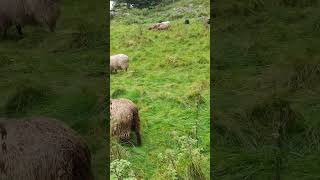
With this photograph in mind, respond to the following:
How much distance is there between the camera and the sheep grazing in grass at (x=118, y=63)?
1343 cm

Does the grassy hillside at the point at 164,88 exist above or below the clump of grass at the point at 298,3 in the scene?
below

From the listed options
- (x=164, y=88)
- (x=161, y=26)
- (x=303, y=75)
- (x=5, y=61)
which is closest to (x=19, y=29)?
(x=5, y=61)

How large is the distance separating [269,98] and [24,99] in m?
4.36

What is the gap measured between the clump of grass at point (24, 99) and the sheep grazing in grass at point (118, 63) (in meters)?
3.09

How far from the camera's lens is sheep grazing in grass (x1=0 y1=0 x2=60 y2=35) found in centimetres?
1628

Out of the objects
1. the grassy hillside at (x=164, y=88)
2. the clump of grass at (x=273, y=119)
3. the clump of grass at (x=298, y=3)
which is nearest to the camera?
the clump of grass at (x=273, y=119)

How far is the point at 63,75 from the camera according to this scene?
11.9 meters

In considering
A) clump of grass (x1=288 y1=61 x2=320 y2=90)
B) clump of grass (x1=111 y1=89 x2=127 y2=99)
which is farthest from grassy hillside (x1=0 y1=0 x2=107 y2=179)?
clump of grass (x1=288 y1=61 x2=320 y2=90)

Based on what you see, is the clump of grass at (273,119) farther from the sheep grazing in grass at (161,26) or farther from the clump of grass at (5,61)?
the sheep grazing in grass at (161,26)

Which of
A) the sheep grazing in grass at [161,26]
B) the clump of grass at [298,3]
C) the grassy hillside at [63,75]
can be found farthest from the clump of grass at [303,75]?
the sheep grazing in grass at [161,26]

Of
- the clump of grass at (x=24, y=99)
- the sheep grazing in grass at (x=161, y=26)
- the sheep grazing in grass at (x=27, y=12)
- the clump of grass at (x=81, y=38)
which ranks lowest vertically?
the clump of grass at (x=24, y=99)

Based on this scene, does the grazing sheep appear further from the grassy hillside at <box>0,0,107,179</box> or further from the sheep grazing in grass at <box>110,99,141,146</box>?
the sheep grazing in grass at <box>110,99,141,146</box>

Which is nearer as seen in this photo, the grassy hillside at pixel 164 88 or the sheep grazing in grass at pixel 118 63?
A: the grassy hillside at pixel 164 88

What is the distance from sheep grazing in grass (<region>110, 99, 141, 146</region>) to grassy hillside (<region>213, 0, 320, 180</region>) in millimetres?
1344
